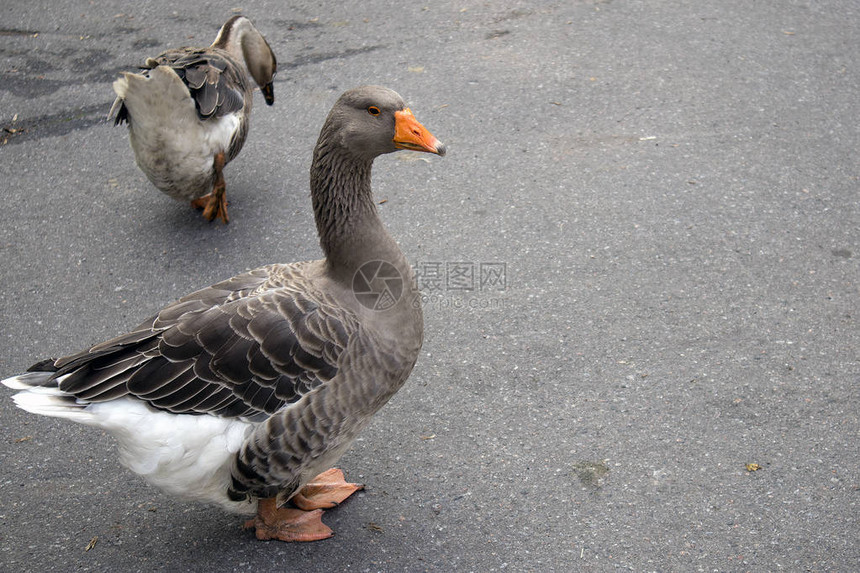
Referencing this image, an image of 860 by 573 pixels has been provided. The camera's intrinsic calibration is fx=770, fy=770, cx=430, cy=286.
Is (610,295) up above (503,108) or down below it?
below

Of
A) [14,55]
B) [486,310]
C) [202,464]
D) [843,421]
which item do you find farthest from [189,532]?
[14,55]

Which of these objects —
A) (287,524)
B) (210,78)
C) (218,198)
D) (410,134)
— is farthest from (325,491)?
(210,78)

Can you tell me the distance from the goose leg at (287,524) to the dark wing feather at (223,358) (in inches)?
18.6

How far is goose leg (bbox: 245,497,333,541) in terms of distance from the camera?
9.66 ft

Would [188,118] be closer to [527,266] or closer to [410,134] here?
[410,134]

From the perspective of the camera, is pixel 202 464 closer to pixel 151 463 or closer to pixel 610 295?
pixel 151 463

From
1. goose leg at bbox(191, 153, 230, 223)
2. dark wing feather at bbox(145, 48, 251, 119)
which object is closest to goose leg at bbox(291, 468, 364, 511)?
goose leg at bbox(191, 153, 230, 223)

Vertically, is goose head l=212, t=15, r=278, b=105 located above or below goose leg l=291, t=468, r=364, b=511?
above

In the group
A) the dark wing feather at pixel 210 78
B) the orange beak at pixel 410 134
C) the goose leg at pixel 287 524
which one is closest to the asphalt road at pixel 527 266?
the goose leg at pixel 287 524

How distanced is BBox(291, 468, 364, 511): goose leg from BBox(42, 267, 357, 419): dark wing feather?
1.77 feet

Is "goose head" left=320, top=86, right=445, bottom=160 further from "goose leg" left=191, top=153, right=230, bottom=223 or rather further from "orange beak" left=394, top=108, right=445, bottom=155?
"goose leg" left=191, top=153, right=230, bottom=223

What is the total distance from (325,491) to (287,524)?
0.22 m

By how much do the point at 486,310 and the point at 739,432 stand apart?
1.37m

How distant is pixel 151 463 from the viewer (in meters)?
2.58
